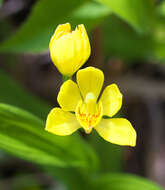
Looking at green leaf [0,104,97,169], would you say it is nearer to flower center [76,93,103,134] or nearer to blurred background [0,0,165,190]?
flower center [76,93,103,134]

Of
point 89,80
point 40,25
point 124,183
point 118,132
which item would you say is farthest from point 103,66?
point 118,132

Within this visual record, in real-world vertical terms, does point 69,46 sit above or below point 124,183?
above

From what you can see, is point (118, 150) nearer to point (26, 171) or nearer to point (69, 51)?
point (26, 171)

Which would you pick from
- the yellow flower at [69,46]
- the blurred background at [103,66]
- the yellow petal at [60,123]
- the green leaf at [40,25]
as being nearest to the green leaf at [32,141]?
the yellow petal at [60,123]

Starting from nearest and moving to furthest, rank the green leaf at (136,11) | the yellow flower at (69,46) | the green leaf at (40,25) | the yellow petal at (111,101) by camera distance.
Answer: the yellow flower at (69,46) → the yellow petal at (111,101) → the green leaf at (136,11) → the green leaf at (40,25)

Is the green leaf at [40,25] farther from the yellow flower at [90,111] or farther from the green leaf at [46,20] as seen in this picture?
the yellow flower at [90,111]

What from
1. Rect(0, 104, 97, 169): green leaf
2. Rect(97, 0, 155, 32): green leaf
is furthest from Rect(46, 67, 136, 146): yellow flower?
Rect(97, 0, 155, 32): green leaf

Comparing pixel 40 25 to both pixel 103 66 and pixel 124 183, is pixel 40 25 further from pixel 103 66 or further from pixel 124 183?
pixel 124 183
